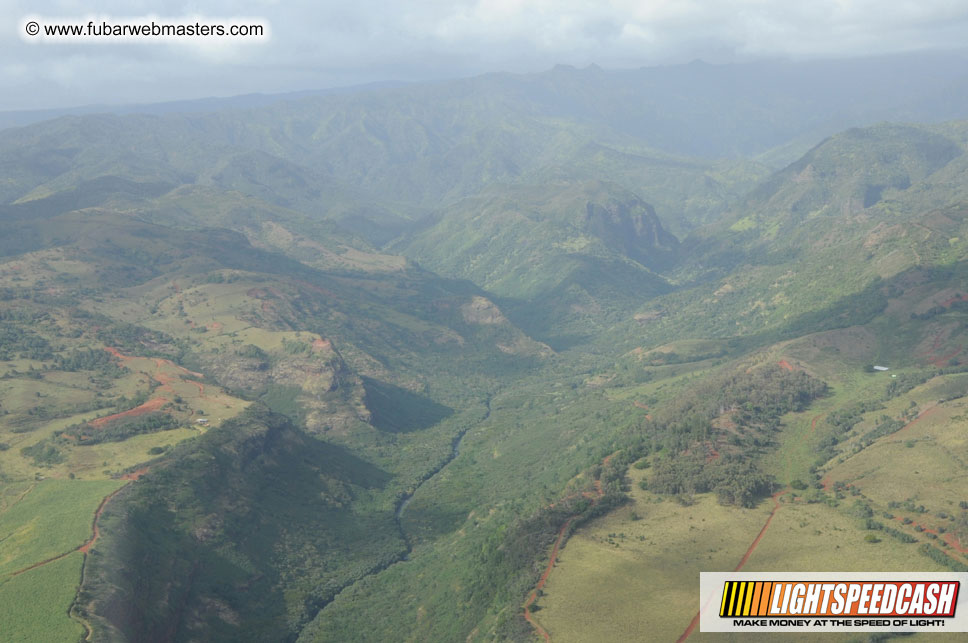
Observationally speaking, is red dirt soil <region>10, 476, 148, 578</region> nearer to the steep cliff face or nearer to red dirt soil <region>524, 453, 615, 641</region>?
the steep cliff face

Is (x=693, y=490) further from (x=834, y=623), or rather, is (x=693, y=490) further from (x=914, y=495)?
(x=834, y=623)

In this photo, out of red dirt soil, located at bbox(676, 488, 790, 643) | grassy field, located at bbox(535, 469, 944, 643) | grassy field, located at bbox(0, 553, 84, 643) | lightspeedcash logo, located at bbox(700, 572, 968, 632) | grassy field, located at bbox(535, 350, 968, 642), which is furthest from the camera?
grassy field, located at bbox(535, 350, 968, 642)

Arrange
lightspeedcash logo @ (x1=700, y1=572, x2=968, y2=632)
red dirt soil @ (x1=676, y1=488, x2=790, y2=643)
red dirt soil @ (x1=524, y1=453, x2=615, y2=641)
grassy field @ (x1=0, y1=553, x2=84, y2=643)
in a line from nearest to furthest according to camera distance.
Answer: lightspeedcash logo @ (x1=700, y1=572, x2=968, y2=632), red dirt soil @ (x1=676, y1=488, x2=790, y2=643), grassy field @ (x1=0, y1=553, x2=84, y2=643), red dirt soil @ (x1=524, y1=453, x2=615, y2=641)

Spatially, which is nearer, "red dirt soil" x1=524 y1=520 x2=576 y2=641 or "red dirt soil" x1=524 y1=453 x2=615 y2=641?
"red dirt soil" x1=524 y1=520 x2=576 y2=641

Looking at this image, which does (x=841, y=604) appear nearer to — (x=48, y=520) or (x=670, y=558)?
(x=670, y=558)

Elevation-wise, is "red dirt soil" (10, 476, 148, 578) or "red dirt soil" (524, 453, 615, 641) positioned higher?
"red dirt soil" (10, 476, 148, 578)

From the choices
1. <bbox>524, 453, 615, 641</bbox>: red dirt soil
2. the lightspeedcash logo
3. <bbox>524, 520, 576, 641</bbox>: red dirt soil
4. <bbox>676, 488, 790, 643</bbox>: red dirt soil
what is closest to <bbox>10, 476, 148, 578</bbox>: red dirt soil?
<bbox>524, 520, 576, 641</bbox>: red dirt soil

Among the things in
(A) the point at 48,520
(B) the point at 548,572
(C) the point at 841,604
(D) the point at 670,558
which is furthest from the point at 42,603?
(C) the point at 841,604
